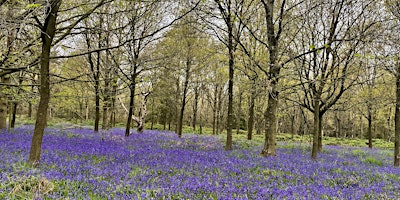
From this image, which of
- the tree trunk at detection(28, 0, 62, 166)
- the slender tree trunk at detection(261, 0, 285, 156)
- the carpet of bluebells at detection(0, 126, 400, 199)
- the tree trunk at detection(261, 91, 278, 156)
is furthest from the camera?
the tree trunk at detection(261, 91, 278, 156)

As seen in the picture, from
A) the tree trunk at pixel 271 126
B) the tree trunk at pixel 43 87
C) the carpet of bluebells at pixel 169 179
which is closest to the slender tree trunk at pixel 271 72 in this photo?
the tree trunk at pixel 271 126

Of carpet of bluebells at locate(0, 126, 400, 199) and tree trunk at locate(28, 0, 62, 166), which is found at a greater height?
tree trunk at locate(28, 0, 62, 166)

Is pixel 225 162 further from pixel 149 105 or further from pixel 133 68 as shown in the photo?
pixel 149 105

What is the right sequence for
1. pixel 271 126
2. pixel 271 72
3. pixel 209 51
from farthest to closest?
pixel 209 51, pixel 271 126, pixel 271 72

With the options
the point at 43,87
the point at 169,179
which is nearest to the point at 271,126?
the point at 169,179

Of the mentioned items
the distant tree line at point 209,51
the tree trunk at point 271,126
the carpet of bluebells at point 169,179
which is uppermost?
the distant tree line at point 209,51

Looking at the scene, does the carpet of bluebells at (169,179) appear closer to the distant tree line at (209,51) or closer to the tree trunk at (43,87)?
the tree trunk at (43,87)

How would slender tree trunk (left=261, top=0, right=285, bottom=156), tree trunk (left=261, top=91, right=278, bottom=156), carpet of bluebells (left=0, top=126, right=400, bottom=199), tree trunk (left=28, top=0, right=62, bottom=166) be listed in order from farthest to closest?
tree trunk (left=261, top=91, right=278, bottom=156)
slender tree trunk (left=261, top=0, right=285, bottom=156)
tree trunk (left=28, top=0, right=62, bottom=166)
carpet of bluebells (left=0, top=126, right=400, bottom=199)

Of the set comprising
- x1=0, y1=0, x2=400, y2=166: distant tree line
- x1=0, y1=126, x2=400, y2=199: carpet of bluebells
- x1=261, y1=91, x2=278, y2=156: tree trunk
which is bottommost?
x1=0, y1=126, x2=400, y2=199: carpet of bluebells

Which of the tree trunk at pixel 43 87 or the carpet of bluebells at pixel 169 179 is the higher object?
the tree trunk at pixel 43 87

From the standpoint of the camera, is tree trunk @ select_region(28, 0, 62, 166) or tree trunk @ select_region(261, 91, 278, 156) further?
tree trunk @ select_region(261, 91, 278, 156)

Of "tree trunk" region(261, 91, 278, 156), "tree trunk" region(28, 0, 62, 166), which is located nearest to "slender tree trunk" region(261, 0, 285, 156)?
"tree trunk" region(261, 91, 278, 156)

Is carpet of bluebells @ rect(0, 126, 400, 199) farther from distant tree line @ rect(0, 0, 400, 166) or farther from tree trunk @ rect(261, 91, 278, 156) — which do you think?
tree trunk @ rect(261, 91, 278, 156)

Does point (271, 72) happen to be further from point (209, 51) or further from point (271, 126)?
point (209, 51)
